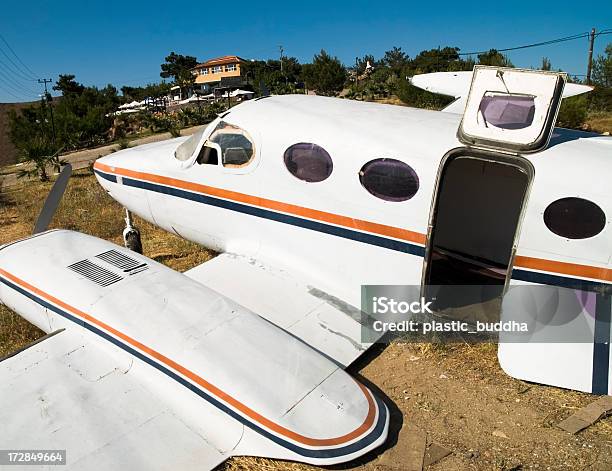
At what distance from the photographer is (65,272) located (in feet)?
17.6

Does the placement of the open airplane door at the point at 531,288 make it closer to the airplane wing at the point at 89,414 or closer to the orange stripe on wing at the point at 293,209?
the orange stripe on wing at the point at 293,209

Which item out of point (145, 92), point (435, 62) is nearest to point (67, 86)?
point (145, 92)

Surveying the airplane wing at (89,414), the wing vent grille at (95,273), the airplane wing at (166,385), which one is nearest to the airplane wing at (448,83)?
the airplane wing at (166,385)

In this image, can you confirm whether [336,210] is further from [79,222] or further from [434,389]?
[79,222]

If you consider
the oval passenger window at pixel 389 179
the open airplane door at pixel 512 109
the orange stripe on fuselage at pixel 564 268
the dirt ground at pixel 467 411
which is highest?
the open airplane door at pixel 512 109

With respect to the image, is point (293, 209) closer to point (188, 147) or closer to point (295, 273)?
point (295, 273)

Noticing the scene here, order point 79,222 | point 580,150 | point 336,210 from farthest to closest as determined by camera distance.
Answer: point 79,222 < point 336,210 < point 580,150

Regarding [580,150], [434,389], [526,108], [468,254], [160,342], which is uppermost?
[526,108]

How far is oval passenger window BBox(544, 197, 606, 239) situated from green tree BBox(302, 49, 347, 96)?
63799 mm

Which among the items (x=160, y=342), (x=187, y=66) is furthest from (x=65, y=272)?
(x=187, y=66)

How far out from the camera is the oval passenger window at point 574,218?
184 inches

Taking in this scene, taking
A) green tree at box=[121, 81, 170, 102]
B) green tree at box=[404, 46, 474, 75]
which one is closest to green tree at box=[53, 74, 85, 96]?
green tree at box=[121, 81, 170, 102]

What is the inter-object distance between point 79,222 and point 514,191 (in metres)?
10.8

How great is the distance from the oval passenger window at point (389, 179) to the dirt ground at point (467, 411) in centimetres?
213
